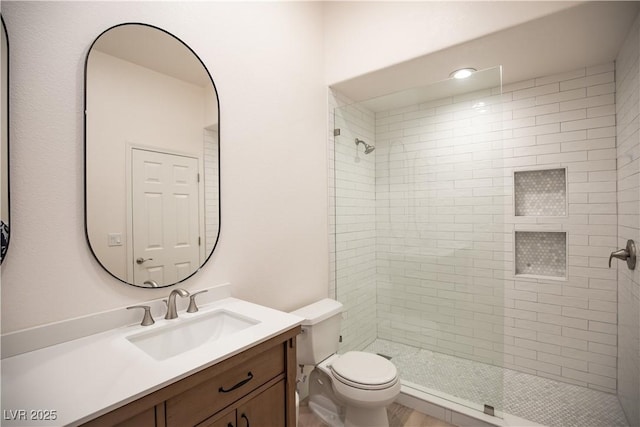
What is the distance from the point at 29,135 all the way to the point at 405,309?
240 cm

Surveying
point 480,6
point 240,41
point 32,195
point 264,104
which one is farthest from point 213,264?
point 480,6

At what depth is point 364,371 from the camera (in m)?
1.74

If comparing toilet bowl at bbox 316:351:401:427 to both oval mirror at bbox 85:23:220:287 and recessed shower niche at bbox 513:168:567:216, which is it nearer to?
oval mirror at bbox 85:23:220:287

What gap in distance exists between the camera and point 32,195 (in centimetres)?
103

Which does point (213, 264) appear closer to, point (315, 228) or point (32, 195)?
point (32, 195)

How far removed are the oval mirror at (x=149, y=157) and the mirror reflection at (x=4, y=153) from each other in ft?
0.70

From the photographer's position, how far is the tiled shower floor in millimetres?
1915

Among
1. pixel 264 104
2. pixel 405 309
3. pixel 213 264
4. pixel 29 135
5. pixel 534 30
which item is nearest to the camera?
pixel 29 135

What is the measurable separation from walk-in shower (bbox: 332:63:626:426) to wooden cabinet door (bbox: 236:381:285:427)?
1.25 metres

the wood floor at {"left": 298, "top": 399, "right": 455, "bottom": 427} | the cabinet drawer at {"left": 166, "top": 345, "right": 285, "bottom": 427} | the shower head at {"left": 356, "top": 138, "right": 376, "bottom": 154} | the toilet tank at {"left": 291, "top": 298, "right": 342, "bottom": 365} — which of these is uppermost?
the shower head at {"left": 356, "top": 138, "right": 376, "bottom": 154}

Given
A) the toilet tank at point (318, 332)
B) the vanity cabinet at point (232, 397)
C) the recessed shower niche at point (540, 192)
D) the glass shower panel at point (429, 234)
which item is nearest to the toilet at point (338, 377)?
the toilet tank at point (318, 332)

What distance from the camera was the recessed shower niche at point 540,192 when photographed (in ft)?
7.80

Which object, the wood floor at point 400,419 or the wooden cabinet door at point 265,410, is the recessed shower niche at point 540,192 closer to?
the wood floor at point 400,419

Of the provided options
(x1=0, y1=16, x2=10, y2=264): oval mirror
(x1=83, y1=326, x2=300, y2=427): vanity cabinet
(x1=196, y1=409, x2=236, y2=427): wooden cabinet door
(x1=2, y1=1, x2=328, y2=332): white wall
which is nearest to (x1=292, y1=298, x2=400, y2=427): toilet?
(x1=2, y1=1, x2=328, y2=332): white wall
